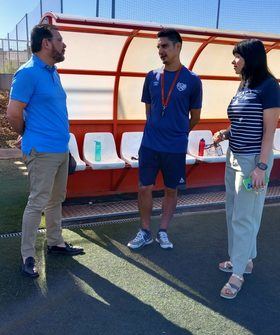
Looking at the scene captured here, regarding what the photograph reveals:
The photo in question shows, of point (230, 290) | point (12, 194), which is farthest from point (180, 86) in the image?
point (12, 194)

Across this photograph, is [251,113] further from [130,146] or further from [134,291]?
[130,146]

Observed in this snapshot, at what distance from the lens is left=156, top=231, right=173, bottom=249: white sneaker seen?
3.91 metres

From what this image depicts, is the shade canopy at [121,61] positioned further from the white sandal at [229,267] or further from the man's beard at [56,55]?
the white sandal at [229,267]

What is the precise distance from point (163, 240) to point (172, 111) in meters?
1.25

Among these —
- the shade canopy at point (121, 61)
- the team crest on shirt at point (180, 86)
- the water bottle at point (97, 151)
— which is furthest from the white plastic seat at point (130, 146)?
the team crest on shirt at point (180, 86)

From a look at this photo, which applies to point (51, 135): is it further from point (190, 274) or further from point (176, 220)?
point (176, 220)

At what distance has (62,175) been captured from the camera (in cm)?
348

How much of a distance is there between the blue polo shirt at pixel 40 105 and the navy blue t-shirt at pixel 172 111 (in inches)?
33.6

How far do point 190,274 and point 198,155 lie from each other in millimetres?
2512

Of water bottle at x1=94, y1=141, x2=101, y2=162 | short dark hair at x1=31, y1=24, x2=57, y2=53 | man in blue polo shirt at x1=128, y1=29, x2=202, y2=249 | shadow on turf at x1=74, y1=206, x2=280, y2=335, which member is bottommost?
shadow on turf at x1=74, y1=206, x2=280, y2=335

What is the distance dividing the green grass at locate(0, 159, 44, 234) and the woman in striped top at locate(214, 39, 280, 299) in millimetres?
2304

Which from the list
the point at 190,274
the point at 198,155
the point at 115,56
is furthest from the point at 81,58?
the point at 190,274

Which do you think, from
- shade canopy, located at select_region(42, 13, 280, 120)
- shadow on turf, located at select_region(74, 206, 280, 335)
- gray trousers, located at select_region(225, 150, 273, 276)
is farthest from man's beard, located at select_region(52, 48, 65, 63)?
shadow on turf, located at select_region(74, 206, 280, 335)

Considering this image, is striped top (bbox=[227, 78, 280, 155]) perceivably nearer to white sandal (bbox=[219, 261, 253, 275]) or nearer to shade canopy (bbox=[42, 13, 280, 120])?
white sandal (bbox=[219, 261, 253, 275])
